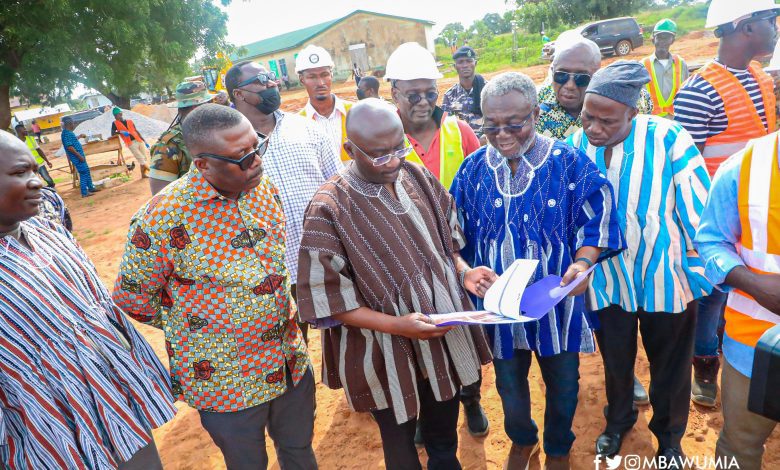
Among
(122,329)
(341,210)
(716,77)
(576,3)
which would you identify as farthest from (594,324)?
(576,3)

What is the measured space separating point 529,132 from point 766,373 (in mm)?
1289

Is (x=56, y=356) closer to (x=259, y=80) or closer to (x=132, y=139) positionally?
(x=259, y=80)

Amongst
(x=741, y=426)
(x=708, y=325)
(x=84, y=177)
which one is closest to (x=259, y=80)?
(x=741, y=426)

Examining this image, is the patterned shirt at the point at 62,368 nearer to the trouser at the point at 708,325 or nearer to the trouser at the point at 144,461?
the trouser at the point at 144,461

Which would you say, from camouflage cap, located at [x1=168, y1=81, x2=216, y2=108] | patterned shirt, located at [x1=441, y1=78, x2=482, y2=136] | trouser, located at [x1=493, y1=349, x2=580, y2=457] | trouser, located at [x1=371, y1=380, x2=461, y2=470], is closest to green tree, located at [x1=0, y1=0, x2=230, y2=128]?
patterned shirt, located at [x1=441, y1=78, x2=482, y2=136]

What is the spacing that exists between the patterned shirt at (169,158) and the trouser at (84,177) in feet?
39.8

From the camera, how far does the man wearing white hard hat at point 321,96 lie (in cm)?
394

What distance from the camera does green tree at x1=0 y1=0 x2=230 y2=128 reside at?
13.6 meters

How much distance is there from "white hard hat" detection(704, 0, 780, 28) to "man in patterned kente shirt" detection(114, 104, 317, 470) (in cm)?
275

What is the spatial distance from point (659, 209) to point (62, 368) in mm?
2532

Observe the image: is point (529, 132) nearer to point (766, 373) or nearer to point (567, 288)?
point (567, 288)

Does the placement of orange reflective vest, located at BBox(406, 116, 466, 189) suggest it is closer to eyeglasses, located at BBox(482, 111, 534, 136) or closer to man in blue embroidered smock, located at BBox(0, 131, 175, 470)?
eyeglasses, located at BBox(482, 111, 534, 136)

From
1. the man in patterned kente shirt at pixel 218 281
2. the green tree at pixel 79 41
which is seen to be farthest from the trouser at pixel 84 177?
the man in patterned kente shirt at pixel 218 281

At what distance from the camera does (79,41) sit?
47.3 feet
